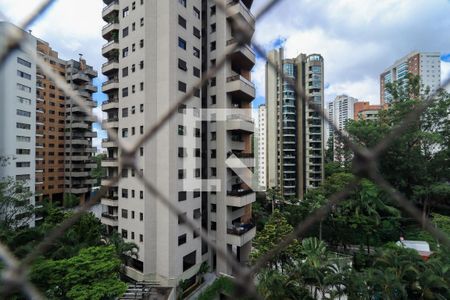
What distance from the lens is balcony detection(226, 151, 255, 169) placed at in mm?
8164

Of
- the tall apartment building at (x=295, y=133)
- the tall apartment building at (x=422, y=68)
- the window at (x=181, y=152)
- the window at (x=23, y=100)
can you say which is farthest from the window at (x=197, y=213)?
the window at (x=23, y=100)

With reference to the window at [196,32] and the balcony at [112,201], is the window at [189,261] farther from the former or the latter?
the window at [196,32]

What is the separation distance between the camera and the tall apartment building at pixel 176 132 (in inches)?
280

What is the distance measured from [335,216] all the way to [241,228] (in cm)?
470

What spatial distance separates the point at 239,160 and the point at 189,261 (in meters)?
3.39

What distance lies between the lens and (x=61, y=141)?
1777cm

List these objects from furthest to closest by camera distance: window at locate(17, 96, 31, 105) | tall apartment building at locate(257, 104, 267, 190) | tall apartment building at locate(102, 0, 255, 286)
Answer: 1. tall apartment building at locate(257, 104, 267, 190)
2. window at locate(17, 96, 31, 105)
3. tall apartment building at locate(102, 0, 255, 286)

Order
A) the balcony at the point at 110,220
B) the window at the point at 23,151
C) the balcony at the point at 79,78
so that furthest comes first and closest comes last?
the balcony at the point at 79,78
the window at the point at 23,151
the balcony at the point at 110,220

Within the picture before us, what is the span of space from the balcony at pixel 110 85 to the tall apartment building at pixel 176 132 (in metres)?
0.04

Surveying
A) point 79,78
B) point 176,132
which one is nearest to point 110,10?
point 176,132

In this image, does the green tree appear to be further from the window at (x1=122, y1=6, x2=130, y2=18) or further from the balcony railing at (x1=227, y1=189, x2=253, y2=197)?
the window at (x1=122, y1=6, x2=130, y2=18)

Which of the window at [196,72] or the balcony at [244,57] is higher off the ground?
the balcony at [244,57]

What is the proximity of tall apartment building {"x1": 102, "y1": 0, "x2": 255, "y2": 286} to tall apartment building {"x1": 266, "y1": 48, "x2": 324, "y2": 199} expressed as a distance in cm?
959

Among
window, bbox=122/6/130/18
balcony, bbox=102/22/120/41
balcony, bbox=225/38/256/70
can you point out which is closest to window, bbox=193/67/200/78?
balcony, bbox=225/38/256/70
